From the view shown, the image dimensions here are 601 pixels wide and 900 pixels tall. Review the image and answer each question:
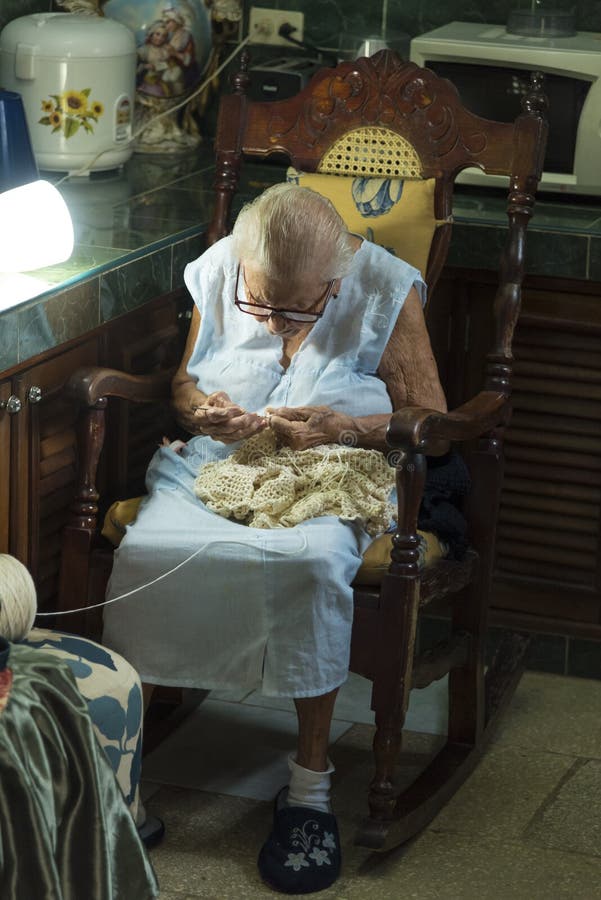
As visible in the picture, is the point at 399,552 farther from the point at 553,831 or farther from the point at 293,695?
the point at 553,831

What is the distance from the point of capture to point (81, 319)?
2.43 metres

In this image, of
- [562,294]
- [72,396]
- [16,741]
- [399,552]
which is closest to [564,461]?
[562,294]

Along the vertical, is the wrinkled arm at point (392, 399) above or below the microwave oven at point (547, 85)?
below

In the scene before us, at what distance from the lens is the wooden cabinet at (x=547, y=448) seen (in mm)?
3068

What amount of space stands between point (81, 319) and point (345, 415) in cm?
47

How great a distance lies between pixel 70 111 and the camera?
3.00 meters

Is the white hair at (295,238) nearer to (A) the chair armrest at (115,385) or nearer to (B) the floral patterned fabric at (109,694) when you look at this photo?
(A) the chair armrest at (115,385)

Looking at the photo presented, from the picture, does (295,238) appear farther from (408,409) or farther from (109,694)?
(109,694)

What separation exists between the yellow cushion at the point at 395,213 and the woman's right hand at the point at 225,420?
0.47 m

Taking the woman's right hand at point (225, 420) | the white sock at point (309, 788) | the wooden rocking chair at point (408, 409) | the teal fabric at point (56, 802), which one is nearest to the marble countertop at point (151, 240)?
the wooden rocking chair at point (408, 409)

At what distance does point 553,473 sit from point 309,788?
3.34 feet

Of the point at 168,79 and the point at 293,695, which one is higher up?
the point at 168,79

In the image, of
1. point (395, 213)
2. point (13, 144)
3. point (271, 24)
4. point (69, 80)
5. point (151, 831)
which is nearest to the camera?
point (151, 831)

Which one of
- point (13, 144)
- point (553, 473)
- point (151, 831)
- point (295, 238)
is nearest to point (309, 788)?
point (151, 831)
